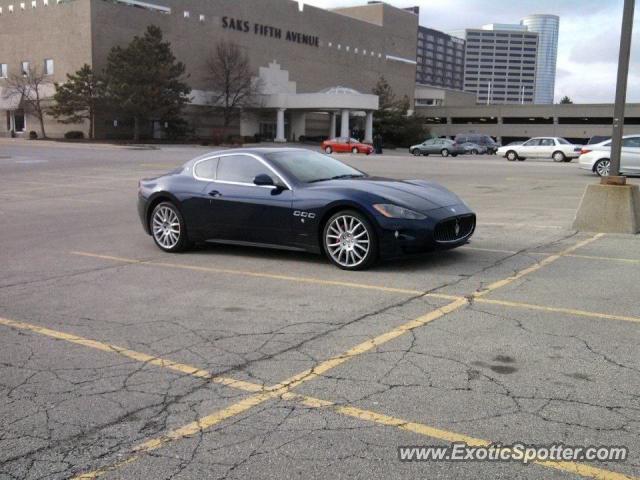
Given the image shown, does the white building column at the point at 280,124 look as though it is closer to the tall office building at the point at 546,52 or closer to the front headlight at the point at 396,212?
the front headlight at the point at 396,212

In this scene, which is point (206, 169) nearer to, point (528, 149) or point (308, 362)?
point (308, 362)

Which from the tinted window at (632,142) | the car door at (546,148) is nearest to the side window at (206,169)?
the tinted window at (632,142)

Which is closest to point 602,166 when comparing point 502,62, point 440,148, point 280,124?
point 440,148

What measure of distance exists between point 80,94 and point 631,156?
2085 inches

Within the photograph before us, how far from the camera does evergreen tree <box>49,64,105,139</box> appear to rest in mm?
61594

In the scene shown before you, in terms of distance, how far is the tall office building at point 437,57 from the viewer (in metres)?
168

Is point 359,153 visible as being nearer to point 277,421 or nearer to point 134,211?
point 134,211

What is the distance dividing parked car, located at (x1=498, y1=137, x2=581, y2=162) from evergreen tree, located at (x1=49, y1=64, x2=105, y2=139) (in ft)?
128

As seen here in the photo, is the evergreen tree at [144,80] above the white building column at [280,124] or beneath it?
above

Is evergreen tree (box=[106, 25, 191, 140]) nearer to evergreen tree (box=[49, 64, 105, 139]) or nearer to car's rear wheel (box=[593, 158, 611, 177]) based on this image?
evergreen tree (box=[49, 64, 105, 139])

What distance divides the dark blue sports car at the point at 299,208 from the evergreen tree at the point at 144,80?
54.1m

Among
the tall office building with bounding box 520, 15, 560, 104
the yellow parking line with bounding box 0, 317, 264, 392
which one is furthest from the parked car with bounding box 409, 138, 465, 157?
the tall office building with bounding box 520, 15, 560, 104

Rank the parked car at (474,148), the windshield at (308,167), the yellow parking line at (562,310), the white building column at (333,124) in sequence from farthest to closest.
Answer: the white building column at (333,124) → the parked car at (474,148) → the windshield at (308,167) → the yellow parking line at (562,310)

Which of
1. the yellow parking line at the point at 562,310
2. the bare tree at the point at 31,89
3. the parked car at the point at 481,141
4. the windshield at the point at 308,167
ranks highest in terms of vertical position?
the bare tree at the point at 31,89
